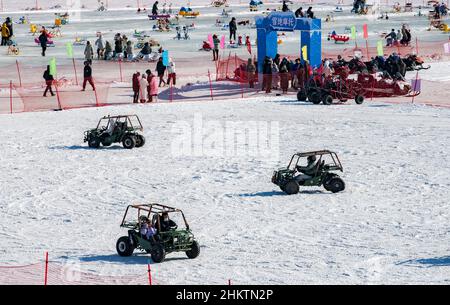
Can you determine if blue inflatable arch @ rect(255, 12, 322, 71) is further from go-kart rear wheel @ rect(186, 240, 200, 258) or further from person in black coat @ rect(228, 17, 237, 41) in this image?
go-kart rear wheel @ rect(186, 240, 200, 258)

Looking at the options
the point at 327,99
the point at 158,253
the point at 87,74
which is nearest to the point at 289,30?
the point at 327,99

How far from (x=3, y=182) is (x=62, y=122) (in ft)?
25.8

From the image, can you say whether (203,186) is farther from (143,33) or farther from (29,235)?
(143,33)

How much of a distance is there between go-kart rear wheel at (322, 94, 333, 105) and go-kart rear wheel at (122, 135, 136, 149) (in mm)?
8369

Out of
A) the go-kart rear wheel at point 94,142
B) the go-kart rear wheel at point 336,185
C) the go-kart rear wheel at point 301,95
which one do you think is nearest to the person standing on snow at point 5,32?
the go-kart rear wheel at point 301,95

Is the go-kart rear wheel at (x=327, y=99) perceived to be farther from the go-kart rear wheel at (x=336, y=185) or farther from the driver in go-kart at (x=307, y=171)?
the go-kart rear wheel at (x=336, y=185)

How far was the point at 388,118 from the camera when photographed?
3369 cm

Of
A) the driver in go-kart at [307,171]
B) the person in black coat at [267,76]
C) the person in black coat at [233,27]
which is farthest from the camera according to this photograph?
the person in black coat at [233,27]

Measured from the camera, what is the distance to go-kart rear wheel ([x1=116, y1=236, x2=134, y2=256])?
64.9 ft

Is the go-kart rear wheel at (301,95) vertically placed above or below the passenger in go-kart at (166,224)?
below

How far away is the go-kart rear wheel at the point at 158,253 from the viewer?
19266 millimetres

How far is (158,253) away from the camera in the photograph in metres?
19.3

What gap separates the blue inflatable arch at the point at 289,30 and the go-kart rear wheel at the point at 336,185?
644 inches
